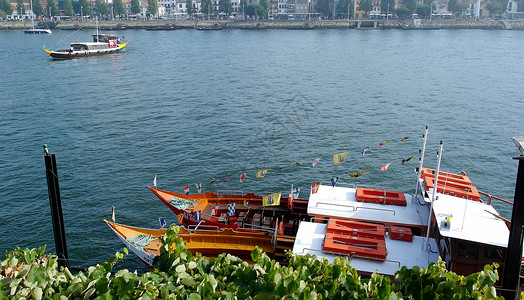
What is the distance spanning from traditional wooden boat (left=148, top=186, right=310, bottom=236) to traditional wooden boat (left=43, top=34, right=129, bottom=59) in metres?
83.8

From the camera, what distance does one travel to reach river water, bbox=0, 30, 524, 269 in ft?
108

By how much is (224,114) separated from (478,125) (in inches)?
1100

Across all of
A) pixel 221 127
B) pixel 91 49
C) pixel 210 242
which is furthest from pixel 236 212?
pixel 91 49

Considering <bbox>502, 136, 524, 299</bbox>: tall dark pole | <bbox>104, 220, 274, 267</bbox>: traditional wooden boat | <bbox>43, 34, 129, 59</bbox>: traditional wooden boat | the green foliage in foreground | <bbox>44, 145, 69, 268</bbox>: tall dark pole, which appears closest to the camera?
the green foliage in foreground

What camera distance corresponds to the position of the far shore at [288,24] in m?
180

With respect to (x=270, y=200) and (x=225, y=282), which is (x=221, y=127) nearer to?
(x=270, y=200)

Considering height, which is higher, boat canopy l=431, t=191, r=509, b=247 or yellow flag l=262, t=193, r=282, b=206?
boat canopy l=431, t=191, r=509, b=247

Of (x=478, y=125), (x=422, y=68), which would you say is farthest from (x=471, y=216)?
(x=422, y=68)

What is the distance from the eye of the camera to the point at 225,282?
425 inches

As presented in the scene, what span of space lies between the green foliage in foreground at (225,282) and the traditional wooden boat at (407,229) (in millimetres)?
6553

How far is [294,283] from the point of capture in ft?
32.5

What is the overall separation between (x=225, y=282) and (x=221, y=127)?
127 feet

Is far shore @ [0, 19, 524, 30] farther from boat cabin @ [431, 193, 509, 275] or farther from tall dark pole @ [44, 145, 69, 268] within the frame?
boat cabin @ [431, 193, 509, 275]

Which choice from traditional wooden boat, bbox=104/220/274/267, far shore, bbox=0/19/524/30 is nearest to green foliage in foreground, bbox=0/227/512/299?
traditional wooden boat, bbox=104/220/274/267
